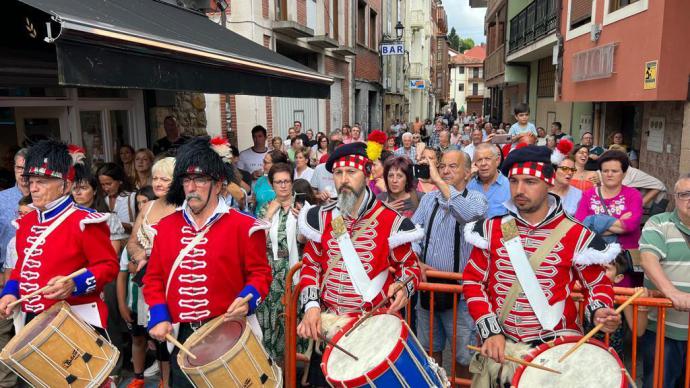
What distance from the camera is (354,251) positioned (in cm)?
306

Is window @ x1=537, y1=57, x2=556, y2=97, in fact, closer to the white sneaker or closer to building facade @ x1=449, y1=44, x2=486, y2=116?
the white sneaker

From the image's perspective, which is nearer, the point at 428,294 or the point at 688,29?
the point at 428,294

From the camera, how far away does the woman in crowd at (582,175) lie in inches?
210

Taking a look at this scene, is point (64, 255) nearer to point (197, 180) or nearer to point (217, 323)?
point (197, 180)

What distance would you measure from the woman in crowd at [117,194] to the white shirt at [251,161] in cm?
290

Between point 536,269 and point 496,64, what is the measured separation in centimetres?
2445

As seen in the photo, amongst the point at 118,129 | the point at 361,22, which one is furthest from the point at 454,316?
the point at 361,22

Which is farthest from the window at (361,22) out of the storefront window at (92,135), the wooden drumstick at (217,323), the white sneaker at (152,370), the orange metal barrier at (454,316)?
the wooden drumstick at (217,323)

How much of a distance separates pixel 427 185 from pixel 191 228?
318cm

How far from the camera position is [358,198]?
318 centimetres

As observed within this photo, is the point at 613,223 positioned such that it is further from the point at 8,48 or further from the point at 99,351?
the point at 8,48

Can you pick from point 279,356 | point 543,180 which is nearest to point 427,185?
point 279,356

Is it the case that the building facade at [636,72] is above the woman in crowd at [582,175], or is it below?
above

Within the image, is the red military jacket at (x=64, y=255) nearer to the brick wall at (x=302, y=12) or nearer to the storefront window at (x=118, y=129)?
the storefront window at (x=118, y=129)
